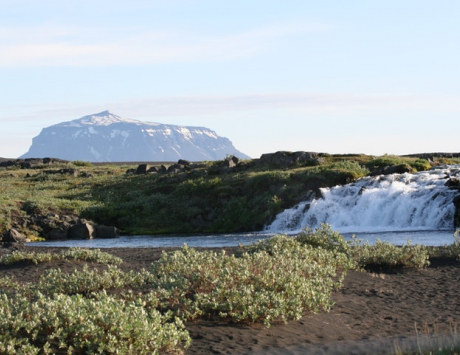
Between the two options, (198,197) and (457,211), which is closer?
(457,211)

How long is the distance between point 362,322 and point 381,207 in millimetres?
27579

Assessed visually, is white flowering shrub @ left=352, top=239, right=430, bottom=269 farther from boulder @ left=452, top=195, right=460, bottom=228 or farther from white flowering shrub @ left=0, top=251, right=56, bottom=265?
boulder @ left=452, top=195, right=460, bottom=228

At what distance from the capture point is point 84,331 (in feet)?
31.3

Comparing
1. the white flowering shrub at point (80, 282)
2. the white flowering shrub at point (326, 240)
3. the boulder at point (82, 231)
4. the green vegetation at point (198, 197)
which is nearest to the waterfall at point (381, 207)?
the green vegetation at point (198, 197)

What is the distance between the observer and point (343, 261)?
61.6 feet

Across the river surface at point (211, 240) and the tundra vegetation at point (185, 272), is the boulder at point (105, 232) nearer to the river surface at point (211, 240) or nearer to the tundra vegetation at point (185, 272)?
the river surface at point (211, 240)

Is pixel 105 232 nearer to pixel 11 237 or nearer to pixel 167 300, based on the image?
pixel 11 237

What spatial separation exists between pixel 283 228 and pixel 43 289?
89.9 feet

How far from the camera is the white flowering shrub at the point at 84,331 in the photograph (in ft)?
31.3

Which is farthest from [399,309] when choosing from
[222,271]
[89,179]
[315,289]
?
[89,179]

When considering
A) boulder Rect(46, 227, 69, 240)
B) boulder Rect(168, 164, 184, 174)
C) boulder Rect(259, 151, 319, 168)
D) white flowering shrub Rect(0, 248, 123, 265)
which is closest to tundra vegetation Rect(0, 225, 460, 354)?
white flowering shrub Rect(0, 248, 123, 265)

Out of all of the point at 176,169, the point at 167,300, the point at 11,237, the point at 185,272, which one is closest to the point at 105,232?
the point at 11,237

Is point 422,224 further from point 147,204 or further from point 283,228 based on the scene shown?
point 147,204

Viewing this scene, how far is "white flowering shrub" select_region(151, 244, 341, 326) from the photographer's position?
12141 millimetres
